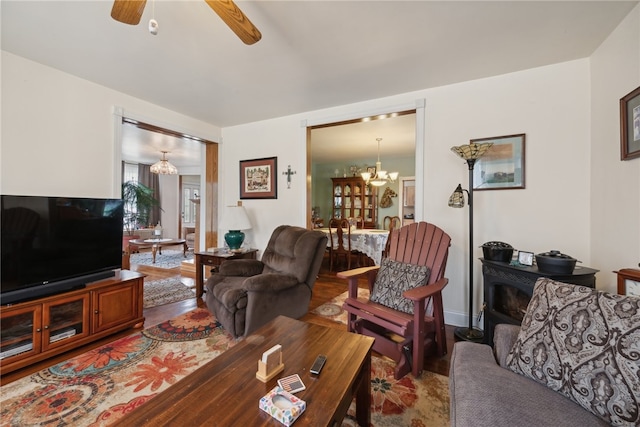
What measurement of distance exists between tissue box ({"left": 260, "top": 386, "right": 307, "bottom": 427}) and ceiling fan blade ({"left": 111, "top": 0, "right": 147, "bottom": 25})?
1816 mm

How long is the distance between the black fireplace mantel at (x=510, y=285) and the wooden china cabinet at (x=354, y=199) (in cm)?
456

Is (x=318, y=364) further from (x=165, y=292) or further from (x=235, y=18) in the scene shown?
(x=165, y=292)

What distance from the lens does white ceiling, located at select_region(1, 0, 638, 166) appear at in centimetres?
160

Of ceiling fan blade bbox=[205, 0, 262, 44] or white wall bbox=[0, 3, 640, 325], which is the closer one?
ceiling fan blade bbox=[205, 0, 262, 44]

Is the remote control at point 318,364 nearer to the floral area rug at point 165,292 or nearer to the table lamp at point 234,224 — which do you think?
the table lamp at point 234,224

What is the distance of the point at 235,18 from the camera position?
130cm

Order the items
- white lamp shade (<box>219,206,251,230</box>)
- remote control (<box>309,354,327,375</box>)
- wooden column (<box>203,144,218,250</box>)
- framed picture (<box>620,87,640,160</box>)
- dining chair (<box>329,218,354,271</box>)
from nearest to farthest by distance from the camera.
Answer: remote control (<box>309,354,327,375</box>)
framed picture (<box>620,87,640,160</box>)
white lamp shade (<box>219,206,251,230</box>)
wooden column (<box>203,144,218,250</box>)
dining chair (<box>329,218,354,271</box>)

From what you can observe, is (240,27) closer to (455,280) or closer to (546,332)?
(546,332)

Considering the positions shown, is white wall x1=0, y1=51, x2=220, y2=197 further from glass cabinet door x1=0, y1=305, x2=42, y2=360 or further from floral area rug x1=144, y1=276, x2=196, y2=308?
floral area rug x1=144, y1=276, x2=196, y2=308

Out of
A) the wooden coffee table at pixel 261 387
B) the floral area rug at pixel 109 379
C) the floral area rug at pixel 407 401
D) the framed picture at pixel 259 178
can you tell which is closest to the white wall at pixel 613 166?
the floral area rug at pixel 407 401

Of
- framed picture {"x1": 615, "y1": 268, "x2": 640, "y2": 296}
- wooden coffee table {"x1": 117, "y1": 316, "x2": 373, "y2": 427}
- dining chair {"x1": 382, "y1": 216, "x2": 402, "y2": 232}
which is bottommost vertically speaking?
wooden coffee table {"x1": 117, "y1": 316, "x2": 373, "y2": 427}

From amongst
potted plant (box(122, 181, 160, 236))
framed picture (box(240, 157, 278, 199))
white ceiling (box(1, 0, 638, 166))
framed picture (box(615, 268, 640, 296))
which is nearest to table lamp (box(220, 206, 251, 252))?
framed picture (box(240, 157, 278, 199))

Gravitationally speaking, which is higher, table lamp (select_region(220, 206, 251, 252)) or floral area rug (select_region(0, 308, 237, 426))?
table lamp (select_region(220, 206, 251, 252))

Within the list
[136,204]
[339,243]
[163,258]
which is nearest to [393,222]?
[339,243]
